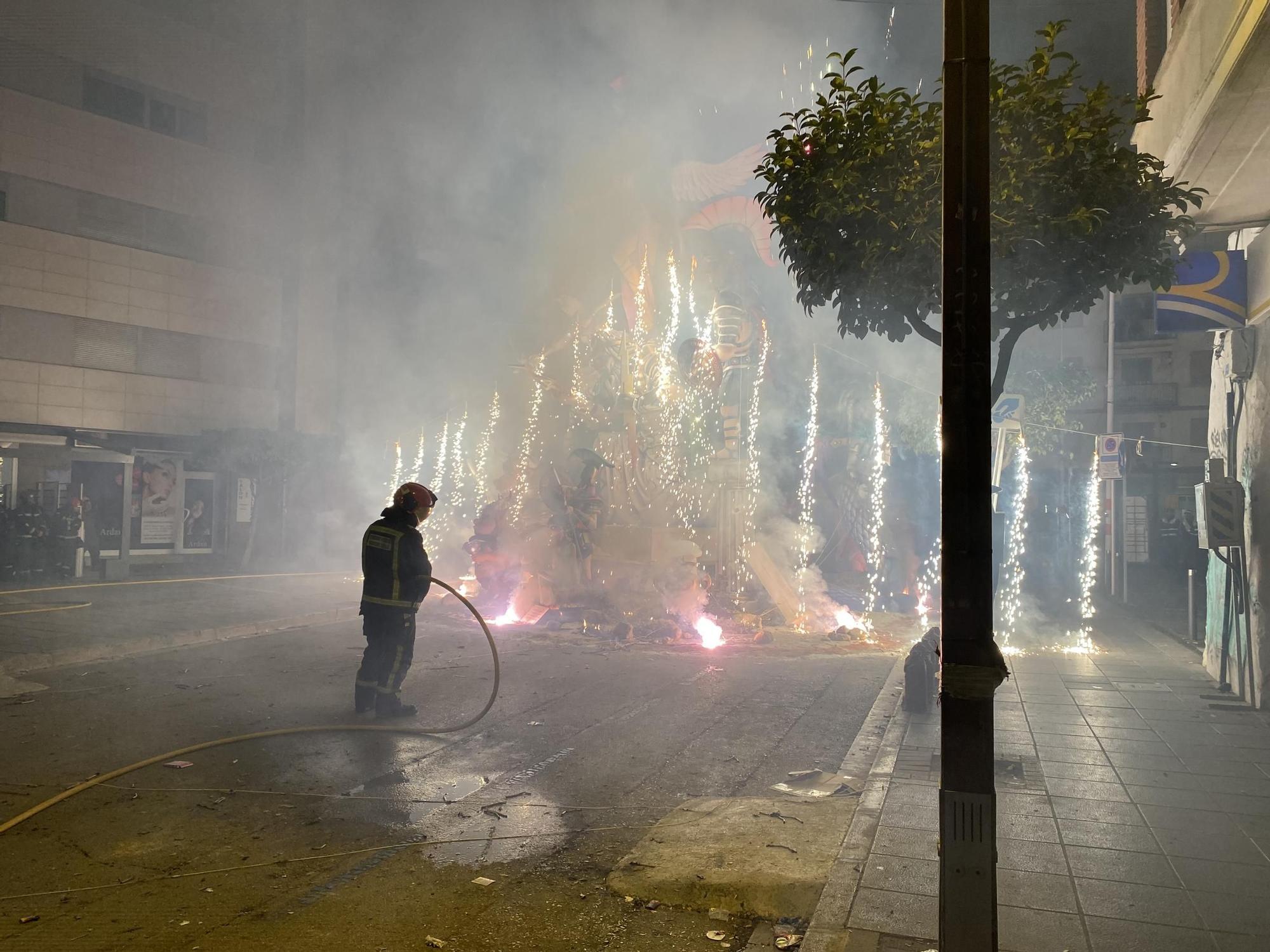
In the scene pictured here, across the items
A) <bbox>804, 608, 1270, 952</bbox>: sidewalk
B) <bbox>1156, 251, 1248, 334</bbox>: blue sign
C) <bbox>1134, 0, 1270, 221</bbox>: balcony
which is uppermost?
<bbox>1134, 0, 1270, 221</bbox>: balcony

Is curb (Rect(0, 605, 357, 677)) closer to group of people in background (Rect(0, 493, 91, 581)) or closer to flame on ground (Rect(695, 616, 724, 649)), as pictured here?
flame on ground (Rect(695, 616, 724, 649))

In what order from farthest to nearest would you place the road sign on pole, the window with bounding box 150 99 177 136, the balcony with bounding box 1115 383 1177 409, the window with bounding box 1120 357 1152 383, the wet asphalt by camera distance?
the window with bounding box 1120 357 1152 383
the balcony with bounding box 1115 383 1177 409
the window with bounding box 150 99 177 136
the road sign on pole
the wet asphalt

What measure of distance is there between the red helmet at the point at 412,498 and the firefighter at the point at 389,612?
31cm

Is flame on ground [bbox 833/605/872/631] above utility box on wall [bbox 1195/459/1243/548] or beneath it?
beneath

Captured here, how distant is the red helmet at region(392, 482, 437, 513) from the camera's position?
7555mm

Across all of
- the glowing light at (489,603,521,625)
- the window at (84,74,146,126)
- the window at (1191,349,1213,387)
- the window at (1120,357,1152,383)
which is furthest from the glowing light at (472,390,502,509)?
the window at (1191,349,1213,387)

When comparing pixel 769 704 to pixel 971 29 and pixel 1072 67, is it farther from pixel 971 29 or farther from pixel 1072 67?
pixel 971 29

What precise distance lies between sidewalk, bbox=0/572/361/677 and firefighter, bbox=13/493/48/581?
3.27 ft

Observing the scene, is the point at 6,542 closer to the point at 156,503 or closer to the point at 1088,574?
the point at 156,503

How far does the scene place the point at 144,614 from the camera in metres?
12.2

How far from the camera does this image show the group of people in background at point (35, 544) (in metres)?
17.2

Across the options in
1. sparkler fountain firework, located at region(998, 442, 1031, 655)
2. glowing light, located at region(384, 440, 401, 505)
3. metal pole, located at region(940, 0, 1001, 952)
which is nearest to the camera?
metal pole, located at region(940, 0, 1001, 952)

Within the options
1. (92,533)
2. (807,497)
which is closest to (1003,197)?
(807,497)

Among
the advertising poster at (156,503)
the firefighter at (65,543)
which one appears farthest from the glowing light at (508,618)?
the advertising poster at (156,503)
